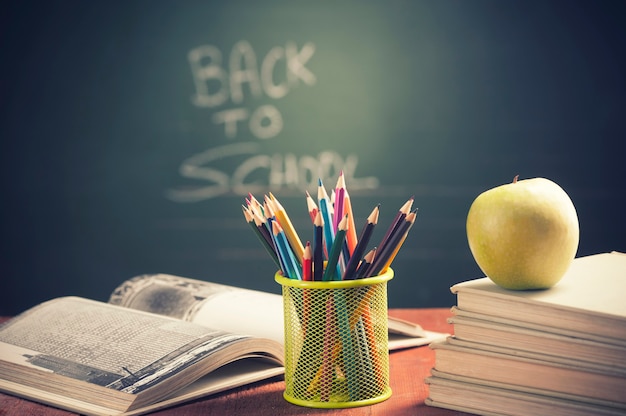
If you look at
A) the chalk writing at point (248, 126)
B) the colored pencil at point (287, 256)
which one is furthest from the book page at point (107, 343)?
the chalk writing at point (248, 126)

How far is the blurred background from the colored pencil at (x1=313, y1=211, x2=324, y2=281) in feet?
7.33

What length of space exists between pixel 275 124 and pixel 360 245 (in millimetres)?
2290

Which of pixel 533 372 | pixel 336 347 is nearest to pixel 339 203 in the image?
pixel 336 347

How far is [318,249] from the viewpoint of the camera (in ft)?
2.55

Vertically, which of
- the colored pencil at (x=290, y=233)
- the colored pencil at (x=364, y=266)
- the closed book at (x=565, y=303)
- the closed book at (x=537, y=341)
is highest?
the colored pencil at (x=290, y=233)

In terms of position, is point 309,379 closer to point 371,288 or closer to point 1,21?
point 371,288

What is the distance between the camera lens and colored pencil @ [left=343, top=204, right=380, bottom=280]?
770 mm

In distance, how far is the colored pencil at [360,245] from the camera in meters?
0.77

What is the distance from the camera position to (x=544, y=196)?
78 centimetres

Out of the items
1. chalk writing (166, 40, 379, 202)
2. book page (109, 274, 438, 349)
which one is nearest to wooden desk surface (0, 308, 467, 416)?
book page (109, 274, 438, 349)

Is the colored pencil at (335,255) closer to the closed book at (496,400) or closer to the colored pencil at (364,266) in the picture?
the colored pencil at (364,266)

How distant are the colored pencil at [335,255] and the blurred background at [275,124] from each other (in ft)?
7.32

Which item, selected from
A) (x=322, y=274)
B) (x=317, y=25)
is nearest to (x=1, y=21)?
(x=317, y=25)

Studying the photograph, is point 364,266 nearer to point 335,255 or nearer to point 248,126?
point 335,255
